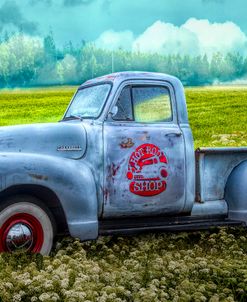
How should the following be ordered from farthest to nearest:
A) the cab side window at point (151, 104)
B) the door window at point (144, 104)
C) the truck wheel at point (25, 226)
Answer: the cab side window at point (151, 104), the door window at point (144, 104), the truck wheel at point (25, 226)

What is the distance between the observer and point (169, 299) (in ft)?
21.2

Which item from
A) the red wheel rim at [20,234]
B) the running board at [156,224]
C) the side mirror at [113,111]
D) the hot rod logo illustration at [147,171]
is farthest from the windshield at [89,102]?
the red wheel rim at [20,234]

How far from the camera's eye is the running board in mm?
8367

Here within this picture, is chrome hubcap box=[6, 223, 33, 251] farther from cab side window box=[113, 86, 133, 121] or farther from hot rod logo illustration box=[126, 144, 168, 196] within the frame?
cab side window box=[113, 86, 133, 121]

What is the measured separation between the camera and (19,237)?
25.2 feet

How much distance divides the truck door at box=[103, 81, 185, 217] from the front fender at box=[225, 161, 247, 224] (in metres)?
0.76

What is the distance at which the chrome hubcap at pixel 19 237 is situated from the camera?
25.1 feet

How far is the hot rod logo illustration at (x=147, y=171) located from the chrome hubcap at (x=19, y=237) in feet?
4.44

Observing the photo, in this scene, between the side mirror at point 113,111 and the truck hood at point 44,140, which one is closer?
the truck hood at point 44,140

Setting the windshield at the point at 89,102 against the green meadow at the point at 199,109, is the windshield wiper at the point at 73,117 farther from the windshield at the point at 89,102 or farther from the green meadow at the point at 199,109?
the green meadow at the point at 199,109

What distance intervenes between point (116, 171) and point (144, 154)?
0.42 metres

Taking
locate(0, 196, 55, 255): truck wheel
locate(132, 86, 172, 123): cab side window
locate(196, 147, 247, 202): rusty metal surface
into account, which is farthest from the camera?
locate(196, 147, 247, 202): rusty metal surface

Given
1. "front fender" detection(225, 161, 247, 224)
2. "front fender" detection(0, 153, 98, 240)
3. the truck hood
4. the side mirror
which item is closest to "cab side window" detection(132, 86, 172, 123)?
the side mirror

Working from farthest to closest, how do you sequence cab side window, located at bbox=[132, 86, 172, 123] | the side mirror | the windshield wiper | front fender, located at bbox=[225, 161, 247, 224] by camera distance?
front fender, located at bbox=[225, 161, 247, 224] < the windshield wiper < cab side window, located at bbox=[132, 86, 172, 123] < the side mirror
